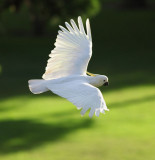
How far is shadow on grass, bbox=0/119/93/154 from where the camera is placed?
800cm

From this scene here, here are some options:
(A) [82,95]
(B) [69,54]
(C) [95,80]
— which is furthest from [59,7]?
Result: (A) [82,95]

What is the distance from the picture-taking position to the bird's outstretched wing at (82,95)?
4.05 m

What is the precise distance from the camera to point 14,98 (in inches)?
420


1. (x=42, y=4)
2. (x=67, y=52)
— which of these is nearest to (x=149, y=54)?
(x=42, y=4)

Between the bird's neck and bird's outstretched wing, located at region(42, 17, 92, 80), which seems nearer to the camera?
the bird's neck

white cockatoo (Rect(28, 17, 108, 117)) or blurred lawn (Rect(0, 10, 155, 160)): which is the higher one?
white cockatoo (Rect(28, 17, 108, 117))

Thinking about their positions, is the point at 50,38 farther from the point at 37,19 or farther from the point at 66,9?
the point at 66,9

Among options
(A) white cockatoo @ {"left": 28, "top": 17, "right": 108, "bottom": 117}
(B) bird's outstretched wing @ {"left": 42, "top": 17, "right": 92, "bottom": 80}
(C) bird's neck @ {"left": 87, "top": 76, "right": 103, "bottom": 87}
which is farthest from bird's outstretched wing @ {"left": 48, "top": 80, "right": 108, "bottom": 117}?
(B) bird's outstretched wing @ {"left": 42, "top": 17, "right": 92, "bottom": 80}

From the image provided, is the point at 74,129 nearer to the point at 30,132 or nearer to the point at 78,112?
the point at 30,132

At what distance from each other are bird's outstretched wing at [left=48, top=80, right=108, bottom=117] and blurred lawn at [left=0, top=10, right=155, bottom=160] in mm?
3063

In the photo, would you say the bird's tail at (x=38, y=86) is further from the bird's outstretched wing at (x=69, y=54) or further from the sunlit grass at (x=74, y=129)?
the sunlit grass at (x=74, y=129)

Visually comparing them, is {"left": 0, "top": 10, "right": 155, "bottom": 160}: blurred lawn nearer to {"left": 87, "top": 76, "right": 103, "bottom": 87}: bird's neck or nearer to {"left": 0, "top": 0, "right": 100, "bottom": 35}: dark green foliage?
{"left": 0, "top": 0, "right": 100, "bottom": 35}: dark green foliage

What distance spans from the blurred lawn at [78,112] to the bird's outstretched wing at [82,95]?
3063 millimetres

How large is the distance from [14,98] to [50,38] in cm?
658
